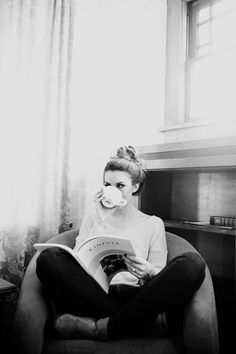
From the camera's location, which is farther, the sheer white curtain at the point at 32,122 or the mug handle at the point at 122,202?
the sheer white curtain at the point at 32,122

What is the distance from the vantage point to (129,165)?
5.09 feet

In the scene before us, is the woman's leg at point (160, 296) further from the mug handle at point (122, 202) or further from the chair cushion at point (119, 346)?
the mug handle at point (122, 202)

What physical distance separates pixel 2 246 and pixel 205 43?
209cm

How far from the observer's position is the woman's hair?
1.54m

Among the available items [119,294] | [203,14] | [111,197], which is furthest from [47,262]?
[203,14]

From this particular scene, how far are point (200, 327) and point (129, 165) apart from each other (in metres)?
0.78

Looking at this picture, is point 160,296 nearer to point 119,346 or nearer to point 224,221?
point 119,346

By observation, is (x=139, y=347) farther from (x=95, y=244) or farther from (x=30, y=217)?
(x=30, y=217)

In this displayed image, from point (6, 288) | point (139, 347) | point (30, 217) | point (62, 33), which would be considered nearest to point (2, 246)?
point (30, 217)

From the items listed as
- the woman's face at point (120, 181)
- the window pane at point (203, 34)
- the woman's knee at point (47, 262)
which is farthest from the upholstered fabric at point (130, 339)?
the window pane at point (203, 34)

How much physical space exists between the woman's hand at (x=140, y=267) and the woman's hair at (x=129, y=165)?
A: 1.61 ft

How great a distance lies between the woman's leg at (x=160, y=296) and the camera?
1.08 m

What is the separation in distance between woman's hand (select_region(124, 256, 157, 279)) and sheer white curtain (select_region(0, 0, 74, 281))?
0.90 meters

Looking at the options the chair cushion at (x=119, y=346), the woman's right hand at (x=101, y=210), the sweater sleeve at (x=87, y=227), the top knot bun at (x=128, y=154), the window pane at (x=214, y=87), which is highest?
the window pane at (x=214, y=87)
